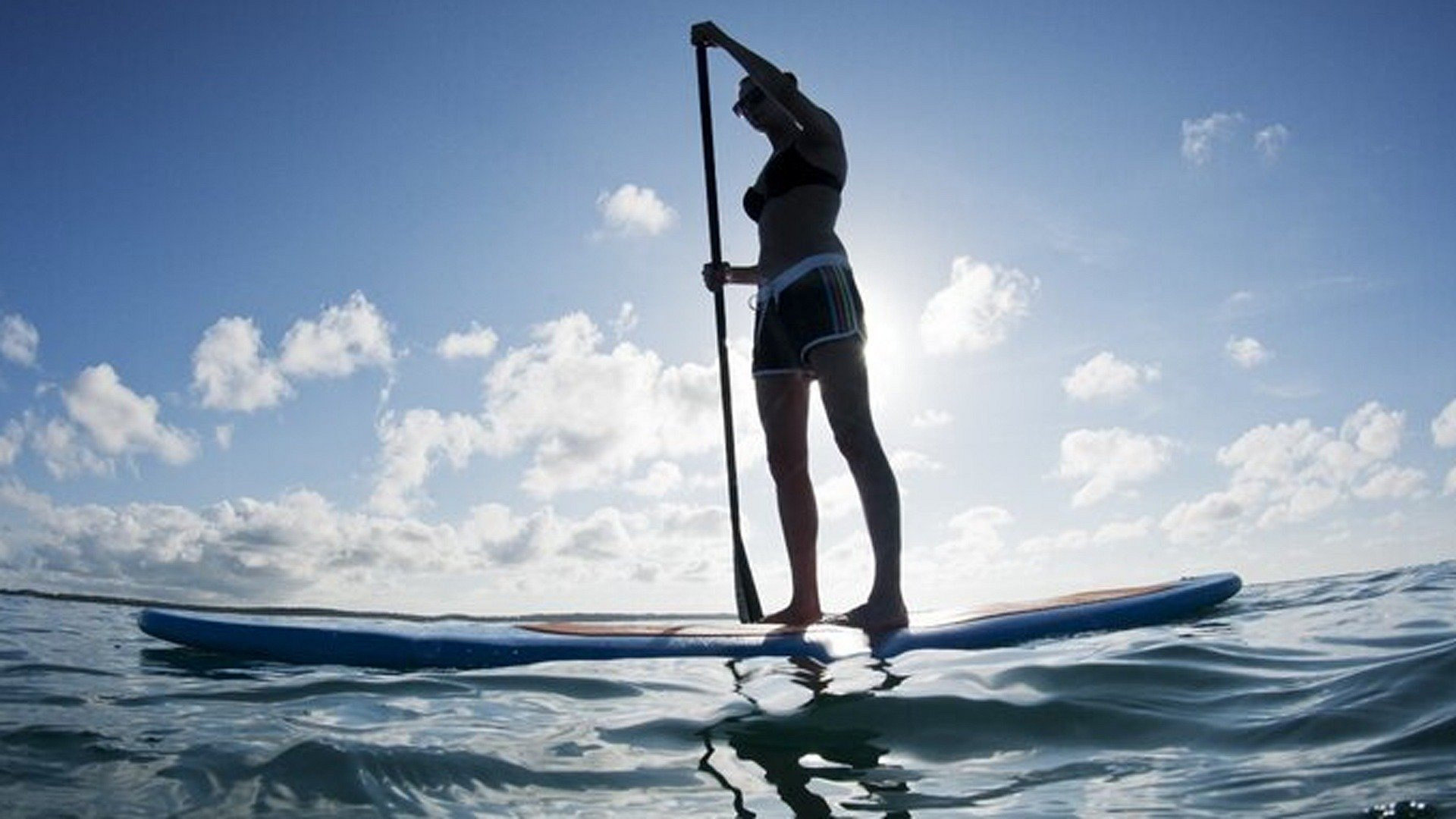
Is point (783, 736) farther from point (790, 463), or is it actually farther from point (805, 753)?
point (790, 463)

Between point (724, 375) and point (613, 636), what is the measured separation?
216 cm

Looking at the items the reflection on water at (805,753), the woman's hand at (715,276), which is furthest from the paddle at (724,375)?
the reflection on water at (805,753)

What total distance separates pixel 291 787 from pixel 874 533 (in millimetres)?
2851

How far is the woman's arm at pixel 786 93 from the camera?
4.69 metres

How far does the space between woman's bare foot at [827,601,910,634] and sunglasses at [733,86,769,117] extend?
2710 mm

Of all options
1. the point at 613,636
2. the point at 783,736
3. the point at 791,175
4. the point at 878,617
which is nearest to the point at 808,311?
the point at 791,175

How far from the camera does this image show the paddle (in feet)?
19.0

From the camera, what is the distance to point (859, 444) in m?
4.54

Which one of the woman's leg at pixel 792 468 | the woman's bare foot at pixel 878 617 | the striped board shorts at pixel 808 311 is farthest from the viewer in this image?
the woman's leg at pixel 792 468

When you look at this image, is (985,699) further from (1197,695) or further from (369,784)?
(369,784)

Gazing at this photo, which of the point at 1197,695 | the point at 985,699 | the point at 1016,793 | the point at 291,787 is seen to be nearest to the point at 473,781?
the point at 291,787

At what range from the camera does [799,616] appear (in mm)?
4801

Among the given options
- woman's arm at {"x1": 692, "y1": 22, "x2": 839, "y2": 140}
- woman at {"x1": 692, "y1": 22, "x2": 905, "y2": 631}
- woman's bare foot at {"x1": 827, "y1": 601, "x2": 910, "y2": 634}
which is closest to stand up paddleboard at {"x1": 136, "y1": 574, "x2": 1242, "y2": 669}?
woman's bare foot at {"x1": 827, "y1": 601, "x2": 910, "y2": 634}

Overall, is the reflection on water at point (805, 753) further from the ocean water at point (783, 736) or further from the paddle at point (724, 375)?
the paddle at point (724, 375)
